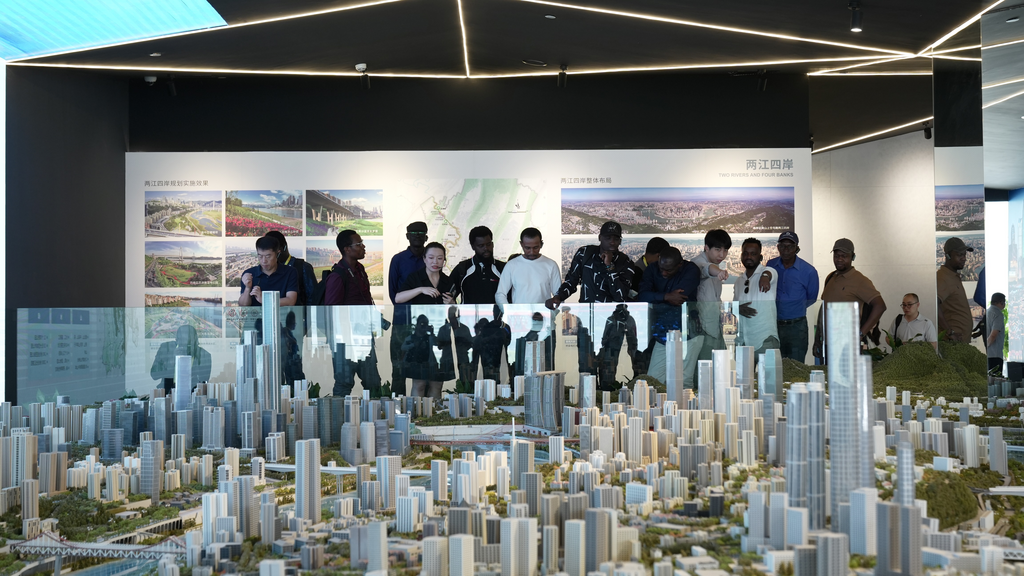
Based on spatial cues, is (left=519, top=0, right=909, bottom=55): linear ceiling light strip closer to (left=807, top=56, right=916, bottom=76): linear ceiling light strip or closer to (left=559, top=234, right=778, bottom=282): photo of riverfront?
(left=807, top=56, right=916, bottom=76): linear ceiling light strip

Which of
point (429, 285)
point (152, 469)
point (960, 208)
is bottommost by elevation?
point (152, 469)

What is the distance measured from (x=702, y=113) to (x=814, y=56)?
1851 millimetres

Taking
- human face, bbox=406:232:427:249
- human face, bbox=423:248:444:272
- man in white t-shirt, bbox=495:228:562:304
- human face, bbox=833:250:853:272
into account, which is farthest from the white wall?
human face, bbox=423:248:444:272

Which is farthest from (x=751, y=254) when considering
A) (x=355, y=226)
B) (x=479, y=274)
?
(x=355, y=226)

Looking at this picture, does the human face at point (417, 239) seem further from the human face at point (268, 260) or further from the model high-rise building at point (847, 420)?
the model high-rise building at point (847, 420)

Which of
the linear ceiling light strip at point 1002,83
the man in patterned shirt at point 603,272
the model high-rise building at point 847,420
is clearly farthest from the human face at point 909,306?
the model high-rise building at point 847,420

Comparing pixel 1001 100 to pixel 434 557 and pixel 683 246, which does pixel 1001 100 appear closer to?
Result: pixel 683 246

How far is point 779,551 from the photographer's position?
5750 mm

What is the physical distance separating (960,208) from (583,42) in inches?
201

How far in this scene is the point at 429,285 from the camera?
10.2m

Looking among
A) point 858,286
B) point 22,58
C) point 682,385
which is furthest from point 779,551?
point 22,58

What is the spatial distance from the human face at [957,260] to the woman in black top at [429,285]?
587cm

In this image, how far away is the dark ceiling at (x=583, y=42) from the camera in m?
11.1

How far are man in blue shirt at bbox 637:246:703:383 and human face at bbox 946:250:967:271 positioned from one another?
327cm
